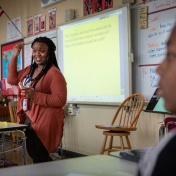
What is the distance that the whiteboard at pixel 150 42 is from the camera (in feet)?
10.8

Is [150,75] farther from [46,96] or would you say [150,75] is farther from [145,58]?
[46,96]

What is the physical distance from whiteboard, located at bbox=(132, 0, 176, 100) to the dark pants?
1.44 meters

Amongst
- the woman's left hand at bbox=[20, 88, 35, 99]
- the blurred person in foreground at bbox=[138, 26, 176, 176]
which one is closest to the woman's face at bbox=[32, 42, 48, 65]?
the woman's left hand at bbox=[20, 88, 35, 99]

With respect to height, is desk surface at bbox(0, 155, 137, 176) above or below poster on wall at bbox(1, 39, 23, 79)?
below

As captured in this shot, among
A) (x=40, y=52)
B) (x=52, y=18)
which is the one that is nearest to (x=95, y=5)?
(x=52, y=18)

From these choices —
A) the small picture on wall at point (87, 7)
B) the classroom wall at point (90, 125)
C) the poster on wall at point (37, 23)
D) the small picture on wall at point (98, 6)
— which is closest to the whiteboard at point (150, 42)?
the classroom wall at point (90, 125)

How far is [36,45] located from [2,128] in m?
0.66

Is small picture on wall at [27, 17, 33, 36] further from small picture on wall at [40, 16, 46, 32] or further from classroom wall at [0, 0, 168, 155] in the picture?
small picture on wall at [40, 16, 46, 32]

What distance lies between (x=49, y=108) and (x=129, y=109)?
4.64 ft

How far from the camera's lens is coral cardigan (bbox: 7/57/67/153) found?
236 centimetres

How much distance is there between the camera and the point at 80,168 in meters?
0.95

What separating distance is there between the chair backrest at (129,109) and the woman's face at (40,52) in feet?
4.04

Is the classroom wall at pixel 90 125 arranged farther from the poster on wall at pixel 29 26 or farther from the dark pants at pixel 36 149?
the dark pants at pixel 36 149

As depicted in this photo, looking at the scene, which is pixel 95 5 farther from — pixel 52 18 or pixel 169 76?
pixel 169 76
